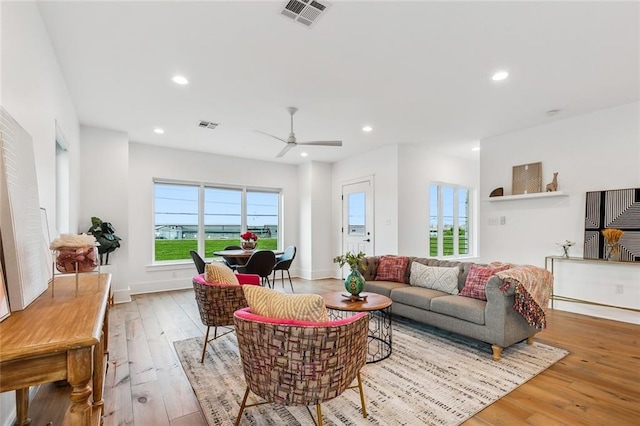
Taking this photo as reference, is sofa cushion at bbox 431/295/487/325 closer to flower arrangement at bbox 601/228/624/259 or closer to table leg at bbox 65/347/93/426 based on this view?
flower arrangement at bbox 601/228/624/259

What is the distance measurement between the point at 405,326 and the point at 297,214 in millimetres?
4340

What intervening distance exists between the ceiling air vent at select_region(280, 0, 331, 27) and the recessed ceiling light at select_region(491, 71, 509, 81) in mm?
1971

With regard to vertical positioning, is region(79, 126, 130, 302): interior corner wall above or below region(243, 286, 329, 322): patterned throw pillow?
above

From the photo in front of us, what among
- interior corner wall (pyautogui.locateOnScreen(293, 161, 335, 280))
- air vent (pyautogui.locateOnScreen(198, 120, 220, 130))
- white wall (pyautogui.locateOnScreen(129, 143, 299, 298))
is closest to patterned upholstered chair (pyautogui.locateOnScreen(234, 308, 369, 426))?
air vent (pyautogui.locateOnScreen(198, 120, 220, 130))

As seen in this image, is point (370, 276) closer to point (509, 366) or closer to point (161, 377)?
point (509, 366)

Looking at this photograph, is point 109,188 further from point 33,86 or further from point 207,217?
point 33,86

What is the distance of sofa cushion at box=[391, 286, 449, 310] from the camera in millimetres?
3402

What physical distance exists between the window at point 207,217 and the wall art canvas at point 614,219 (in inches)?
222

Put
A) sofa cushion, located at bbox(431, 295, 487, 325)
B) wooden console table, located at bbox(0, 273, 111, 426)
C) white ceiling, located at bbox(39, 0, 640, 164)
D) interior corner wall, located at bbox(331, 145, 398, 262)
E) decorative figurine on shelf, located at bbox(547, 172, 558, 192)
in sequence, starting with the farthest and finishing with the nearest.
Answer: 1. interior corner wall, located at bbox(331, 145, 398, 262)
2. decorative figurine on shelf, located at bbox(547, 172, 558, 192)
3. sofa cushion, located at bbox(431, 295, 487, 325)
4. white ceiling, located at bbox(39, 0, 640, 164)
5. wooden console table, located at bbox(0, 273, 111, 426)

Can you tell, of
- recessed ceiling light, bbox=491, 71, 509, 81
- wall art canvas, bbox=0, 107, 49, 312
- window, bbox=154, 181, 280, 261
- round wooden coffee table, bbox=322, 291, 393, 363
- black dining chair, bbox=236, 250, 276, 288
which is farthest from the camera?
window, bbox=154, 181, 280, 261

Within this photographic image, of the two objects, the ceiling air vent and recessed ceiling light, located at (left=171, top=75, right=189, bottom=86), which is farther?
recessed ceiling light, located at (left=171, top=75, right=189, bottom=86)

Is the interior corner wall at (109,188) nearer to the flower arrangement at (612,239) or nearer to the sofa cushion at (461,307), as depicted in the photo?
the sofa cushion at (461,307)

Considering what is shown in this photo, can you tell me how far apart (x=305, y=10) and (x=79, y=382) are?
242 centimetres

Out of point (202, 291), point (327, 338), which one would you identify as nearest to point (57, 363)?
point (327, 338)
